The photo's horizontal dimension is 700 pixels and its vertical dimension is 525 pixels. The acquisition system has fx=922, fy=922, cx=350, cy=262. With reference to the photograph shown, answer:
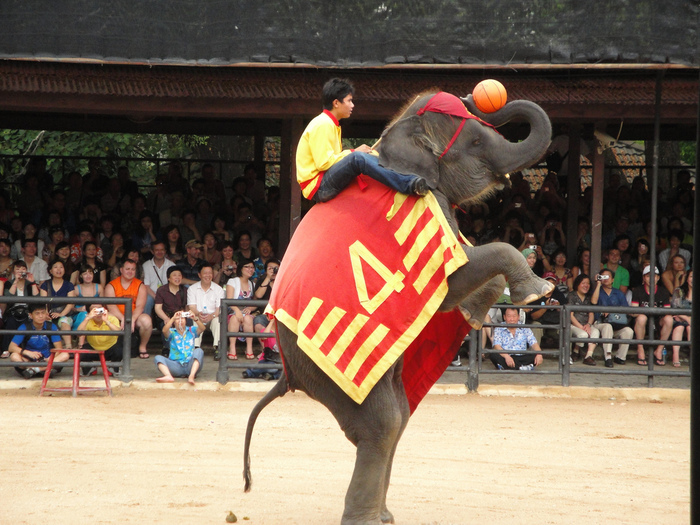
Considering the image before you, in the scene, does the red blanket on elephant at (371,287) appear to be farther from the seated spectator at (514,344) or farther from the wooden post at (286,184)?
the wooden post at (286,184)

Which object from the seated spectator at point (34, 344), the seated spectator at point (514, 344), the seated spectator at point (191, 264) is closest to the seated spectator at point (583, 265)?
the seated spectator at point (514, 344)

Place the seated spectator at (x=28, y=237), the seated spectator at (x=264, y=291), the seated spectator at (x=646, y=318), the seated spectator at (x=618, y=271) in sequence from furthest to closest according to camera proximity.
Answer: the seated spectator at (x=618, y=271)
the seated spectator at (x=28, y=237)
the seated spectator at (x=646, y=318)
the seated spectator at (x=264, y=291)

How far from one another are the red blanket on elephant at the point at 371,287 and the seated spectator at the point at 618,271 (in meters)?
7.26

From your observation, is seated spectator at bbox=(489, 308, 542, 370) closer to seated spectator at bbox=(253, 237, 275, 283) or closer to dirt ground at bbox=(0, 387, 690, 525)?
dirt ground at bbox=(0, 387, 690, 525)

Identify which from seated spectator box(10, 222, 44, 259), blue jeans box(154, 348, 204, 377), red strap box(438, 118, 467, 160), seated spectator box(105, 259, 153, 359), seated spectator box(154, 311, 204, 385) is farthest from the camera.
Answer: seated spectator box(10, 222, 44, 259)

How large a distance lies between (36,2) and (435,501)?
6.28 metres

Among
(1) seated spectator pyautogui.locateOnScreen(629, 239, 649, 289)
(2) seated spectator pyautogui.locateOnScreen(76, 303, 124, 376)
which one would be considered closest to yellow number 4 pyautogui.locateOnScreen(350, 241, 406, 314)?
(2) seated spectator pyautogui.locateOnScreen(76, 303, 124, 376)

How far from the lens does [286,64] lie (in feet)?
29.5

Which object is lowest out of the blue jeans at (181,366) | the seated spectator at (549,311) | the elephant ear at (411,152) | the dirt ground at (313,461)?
the dirt ground at (313,461)

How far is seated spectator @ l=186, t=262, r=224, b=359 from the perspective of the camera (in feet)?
32.2

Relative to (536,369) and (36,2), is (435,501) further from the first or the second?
(36,2)

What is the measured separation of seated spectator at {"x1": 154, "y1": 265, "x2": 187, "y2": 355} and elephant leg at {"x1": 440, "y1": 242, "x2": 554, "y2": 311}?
19.9ft

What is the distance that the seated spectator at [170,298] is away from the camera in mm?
9906

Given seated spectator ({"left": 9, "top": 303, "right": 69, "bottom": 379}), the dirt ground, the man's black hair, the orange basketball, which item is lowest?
the dirt ground
